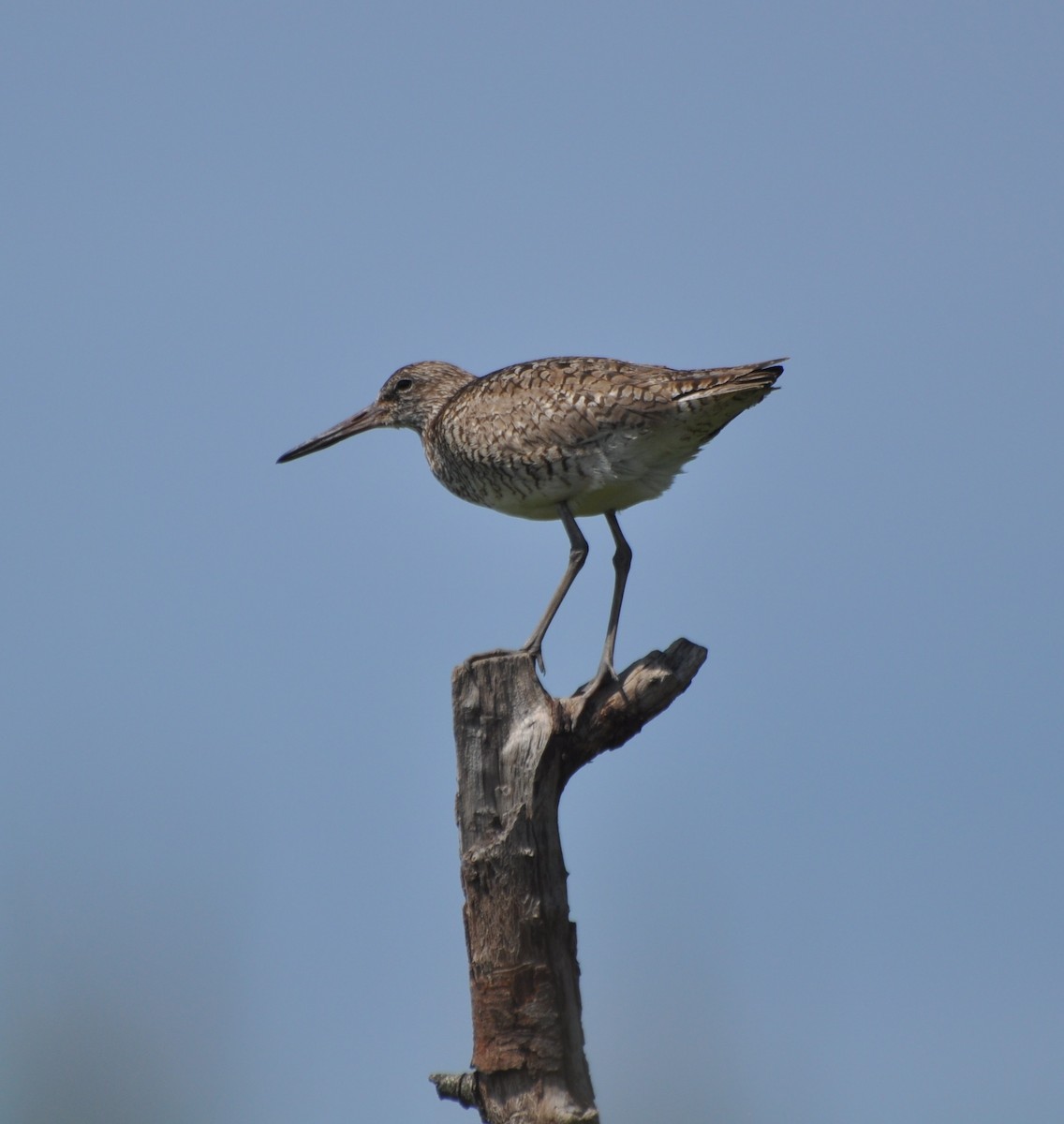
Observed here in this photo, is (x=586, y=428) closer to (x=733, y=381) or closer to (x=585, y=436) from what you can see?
(x=585, y=436)

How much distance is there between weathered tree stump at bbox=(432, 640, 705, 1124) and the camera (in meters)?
6.58

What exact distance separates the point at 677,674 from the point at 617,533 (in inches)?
67.9

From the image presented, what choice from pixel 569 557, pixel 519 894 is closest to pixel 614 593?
pixel 569 557

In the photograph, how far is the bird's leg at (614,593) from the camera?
7.56 m

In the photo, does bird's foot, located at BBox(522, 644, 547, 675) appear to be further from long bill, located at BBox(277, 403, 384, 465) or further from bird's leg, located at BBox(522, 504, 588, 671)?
long bill, located at BBox(277, 403, 384, 465)

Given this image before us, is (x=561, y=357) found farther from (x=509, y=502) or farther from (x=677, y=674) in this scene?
(x=677, y=674)

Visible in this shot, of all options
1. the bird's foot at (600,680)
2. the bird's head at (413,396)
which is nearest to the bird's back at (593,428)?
the bird's foot at (600,680)

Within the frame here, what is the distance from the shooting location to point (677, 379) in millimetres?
8078

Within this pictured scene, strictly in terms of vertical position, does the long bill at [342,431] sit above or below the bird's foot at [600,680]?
above

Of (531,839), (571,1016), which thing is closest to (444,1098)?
(571,1016)

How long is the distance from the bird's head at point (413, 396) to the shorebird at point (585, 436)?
1.69 meters

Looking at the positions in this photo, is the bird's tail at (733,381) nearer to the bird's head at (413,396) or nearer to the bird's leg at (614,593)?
the bird's leg at (614,593)

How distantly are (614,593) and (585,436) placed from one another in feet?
3.52

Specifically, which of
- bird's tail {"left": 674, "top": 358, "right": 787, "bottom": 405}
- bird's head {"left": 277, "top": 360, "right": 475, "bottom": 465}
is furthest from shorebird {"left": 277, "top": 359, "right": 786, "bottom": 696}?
bird's head {"left": 277, "top": 360, "right": 475, "bottom": 465}
